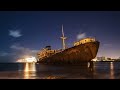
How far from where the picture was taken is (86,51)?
13688 millimetres
